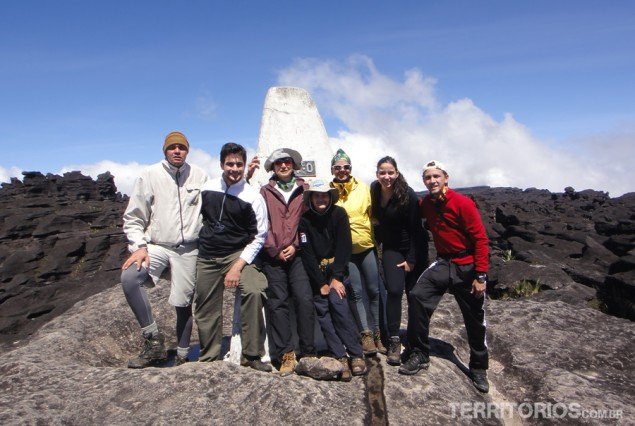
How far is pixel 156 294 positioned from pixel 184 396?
373cm

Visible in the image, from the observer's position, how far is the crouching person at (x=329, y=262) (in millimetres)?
4578

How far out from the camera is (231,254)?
4.66m

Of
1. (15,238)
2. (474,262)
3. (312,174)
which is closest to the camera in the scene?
(474,262)

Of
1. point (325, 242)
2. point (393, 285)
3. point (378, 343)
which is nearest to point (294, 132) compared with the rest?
point (325, 242)

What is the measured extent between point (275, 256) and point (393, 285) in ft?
4.53

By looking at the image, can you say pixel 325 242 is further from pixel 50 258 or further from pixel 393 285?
pixel 50 258

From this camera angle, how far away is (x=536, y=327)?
5680 mm

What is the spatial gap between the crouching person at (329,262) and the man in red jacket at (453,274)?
657 mm

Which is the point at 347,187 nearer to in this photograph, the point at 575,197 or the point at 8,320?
the point at 8,320

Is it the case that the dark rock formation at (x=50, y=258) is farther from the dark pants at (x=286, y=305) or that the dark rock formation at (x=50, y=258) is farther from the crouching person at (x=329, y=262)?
the crouching person at (x=329, y=262)

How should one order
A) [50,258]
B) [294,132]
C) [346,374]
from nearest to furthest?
[346,374] → [294,132] → [50,258]

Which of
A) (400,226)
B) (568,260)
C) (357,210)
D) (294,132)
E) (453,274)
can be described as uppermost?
(294,132)

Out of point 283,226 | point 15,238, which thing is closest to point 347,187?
point 283,226

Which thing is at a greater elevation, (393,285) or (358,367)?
(393,285)
